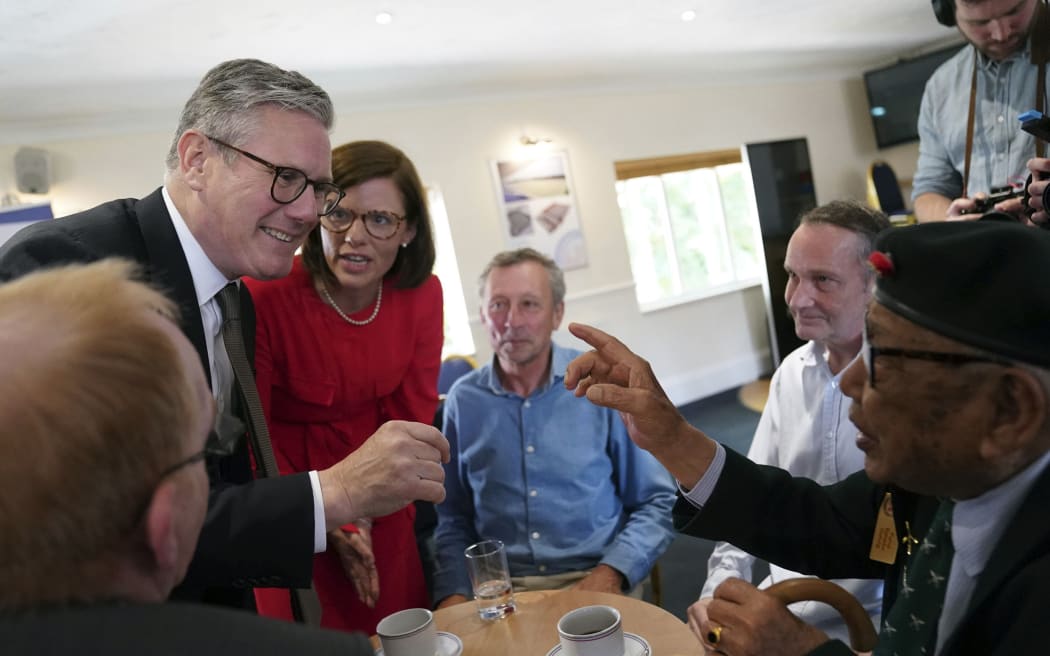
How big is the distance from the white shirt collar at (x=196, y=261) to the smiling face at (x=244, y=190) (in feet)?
0.04

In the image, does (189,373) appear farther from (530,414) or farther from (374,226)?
(530,414)

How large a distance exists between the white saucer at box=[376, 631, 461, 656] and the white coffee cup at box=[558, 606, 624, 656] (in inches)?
10.1

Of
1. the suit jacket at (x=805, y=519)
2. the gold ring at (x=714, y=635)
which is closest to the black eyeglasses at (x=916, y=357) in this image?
the suit jacket at (x=805, y=519)

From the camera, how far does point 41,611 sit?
61 centimetres

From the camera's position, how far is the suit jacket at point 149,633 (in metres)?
0.58

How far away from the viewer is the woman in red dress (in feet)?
6.78

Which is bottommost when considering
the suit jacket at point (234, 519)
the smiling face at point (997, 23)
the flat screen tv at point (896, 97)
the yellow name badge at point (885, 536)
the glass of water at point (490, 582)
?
the glass of water at point (490, 582)

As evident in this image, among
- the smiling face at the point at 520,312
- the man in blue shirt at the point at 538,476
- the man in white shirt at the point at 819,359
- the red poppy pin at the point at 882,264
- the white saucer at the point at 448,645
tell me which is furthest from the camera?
the smiling face at the point at 520,312

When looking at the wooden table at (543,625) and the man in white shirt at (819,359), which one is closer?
the wooden table at (543,625)

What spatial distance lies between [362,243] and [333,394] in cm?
42

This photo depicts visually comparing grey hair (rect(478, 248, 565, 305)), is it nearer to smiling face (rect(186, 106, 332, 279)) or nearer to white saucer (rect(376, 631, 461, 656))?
smiling face (rect(186, 106, 332, 279))

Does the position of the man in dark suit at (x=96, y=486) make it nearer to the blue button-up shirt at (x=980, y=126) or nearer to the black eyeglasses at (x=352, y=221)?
the black eyeglasses at (x=352, y=221)

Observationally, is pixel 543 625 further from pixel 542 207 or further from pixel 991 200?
pixel 542 207

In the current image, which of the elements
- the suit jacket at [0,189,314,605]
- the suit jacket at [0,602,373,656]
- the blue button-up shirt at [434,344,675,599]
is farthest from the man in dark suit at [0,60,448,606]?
the blue button-up shirt at [434,344,675,599]
